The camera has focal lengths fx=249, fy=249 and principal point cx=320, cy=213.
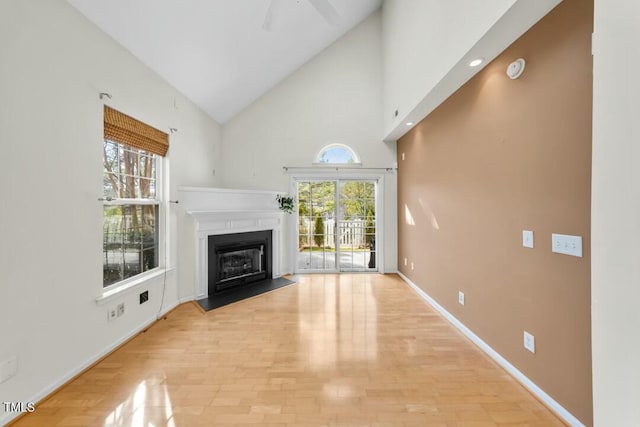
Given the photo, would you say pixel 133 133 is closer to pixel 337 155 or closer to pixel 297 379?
pixel 297 379

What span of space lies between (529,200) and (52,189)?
3335 mm

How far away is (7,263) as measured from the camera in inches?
58.7

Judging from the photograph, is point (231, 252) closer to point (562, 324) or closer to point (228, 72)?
point (228, 72)

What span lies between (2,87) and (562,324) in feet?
12.0

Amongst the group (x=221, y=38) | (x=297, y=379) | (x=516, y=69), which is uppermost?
(x=221, y=38)

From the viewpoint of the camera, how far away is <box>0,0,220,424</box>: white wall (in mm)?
1507

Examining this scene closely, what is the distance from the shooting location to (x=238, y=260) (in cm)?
402

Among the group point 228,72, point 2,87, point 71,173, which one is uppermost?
point 228,72

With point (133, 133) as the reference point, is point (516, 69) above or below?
above

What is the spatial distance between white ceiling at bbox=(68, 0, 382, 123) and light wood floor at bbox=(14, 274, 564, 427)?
2851 mm

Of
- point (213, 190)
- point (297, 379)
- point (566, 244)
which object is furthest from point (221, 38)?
point (566, 244)

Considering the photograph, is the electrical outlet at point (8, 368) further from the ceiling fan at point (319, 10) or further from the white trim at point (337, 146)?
the white trim at point (337, 146)

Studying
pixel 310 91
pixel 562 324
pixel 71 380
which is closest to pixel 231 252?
pixel 71 380
